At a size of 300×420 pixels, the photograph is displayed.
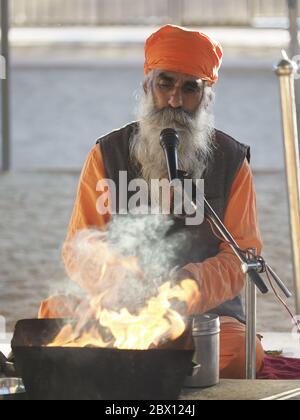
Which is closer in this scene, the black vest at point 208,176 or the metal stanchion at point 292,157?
the black vest at point 208,176

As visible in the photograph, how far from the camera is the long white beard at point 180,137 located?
3938 mm

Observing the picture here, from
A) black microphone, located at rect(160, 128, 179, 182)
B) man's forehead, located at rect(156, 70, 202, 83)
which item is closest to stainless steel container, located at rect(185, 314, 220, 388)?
black microphone, located at rect(160, 128, 179, 182)

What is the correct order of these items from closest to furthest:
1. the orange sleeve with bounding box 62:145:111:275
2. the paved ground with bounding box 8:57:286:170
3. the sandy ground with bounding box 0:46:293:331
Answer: the orange sleeve with bounding box 62:145:111:275, the sandy ground with bounding box 0:46:293:331, the paved ground with bounding box 8:57:286:170

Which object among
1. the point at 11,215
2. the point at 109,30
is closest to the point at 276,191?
the point at 11,215

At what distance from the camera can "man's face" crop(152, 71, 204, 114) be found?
13.0 ft

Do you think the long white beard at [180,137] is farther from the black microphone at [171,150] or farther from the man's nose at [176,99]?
the black microphone at [171,150]

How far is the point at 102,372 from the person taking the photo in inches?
123

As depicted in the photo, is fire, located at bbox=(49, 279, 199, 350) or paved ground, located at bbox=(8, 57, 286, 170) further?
paved ground, located at bbox=(8, 57, 286, 170)

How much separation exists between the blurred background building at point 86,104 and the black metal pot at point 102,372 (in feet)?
3.07

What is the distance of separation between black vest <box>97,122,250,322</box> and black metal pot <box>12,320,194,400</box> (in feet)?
3.18

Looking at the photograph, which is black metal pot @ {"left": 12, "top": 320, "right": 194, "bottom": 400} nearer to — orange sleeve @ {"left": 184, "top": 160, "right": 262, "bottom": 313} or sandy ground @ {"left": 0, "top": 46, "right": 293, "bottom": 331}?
orange sleeve @ {"left": 184, "top": 160, "right": 262, "bottom": 313}

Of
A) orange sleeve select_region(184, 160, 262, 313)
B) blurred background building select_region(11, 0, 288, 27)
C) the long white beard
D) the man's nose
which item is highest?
blurred background building select_region(11, 0, 288, 27)

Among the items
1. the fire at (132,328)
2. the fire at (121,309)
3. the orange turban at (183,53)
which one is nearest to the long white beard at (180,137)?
the orange turban at (183,53)
